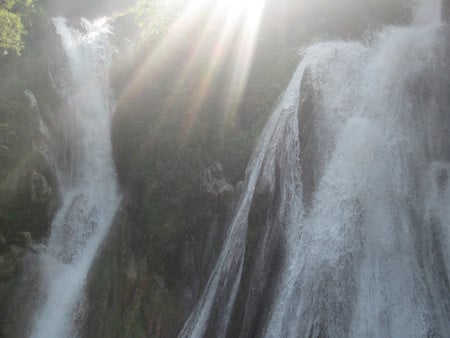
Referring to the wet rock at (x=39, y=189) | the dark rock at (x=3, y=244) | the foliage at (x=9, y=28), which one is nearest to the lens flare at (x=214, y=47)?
the foliage at (x=9, y=28)

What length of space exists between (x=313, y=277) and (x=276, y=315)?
1541 millimetres

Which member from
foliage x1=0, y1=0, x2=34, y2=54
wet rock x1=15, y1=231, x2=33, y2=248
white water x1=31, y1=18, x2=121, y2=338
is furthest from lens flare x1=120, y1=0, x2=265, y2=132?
wet rock x1=15, y1=231, x2=33, y2=248

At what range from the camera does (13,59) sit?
50.6 ft

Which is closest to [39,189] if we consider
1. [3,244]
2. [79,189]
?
[79,189]

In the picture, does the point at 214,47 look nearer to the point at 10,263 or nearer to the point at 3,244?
the point at 3,244

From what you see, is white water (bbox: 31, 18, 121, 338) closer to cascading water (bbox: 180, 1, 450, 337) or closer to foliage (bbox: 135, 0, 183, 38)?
foliage (bbox: 135, 0, 183, 38)

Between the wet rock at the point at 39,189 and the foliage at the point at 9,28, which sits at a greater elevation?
the foliage at the point at 9,28

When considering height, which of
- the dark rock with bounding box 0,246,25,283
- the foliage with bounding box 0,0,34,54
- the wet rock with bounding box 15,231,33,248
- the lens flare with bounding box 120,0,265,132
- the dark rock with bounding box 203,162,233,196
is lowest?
the dark rock with bounding box 0,246,25,283

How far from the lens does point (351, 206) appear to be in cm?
1284

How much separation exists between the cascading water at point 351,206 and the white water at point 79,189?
431 cm

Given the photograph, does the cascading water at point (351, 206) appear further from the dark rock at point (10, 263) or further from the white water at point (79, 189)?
the dark rock at point (10, 263)

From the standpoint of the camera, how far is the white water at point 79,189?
43.5 ft

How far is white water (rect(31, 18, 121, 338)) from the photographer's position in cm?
1326

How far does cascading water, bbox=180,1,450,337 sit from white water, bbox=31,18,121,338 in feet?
14.1
